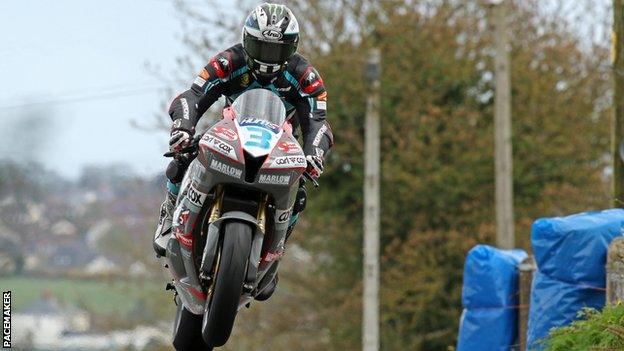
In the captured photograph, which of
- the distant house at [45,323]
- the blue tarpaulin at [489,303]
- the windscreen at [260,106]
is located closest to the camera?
the windscreen at [260,106]

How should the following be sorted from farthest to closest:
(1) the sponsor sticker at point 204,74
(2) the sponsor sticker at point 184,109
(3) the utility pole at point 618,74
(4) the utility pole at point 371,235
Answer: (4) the utility pole at point 371,235 → (3) the utility pole at point 618,74 → (1) the sponsor sticker at point 204,74 → (2) the sponsor sticker at point 184,109

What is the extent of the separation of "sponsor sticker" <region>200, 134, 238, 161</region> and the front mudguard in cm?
38

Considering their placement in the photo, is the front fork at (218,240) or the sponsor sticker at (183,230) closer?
the front fork at (218,240)

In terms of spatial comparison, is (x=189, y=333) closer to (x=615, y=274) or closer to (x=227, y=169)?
(x=227, y=169)

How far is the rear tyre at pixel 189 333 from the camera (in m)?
10.4

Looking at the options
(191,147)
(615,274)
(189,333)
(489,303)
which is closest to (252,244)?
(191,147)

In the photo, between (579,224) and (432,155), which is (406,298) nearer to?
(432,155)

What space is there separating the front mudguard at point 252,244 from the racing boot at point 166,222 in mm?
1132

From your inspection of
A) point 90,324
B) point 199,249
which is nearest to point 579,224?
point 199,249

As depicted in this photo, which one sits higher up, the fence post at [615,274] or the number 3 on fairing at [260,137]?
the number 3 on fairing at [260,137]

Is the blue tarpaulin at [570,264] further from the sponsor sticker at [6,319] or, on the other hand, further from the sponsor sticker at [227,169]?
the sponsor sticker at [6,319]

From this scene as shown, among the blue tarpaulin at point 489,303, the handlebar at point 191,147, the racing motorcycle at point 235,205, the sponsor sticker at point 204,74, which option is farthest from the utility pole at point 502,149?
the handlebar at point 191,147

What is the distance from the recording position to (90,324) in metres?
27.5

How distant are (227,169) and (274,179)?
0.30m
